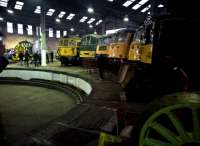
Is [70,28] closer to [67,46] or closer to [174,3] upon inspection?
[67,46]

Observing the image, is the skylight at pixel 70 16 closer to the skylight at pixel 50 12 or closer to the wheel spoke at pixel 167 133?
the skylight at pixel 50 12

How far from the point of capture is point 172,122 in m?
1.84

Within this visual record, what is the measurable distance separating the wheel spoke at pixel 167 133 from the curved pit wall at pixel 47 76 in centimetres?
809

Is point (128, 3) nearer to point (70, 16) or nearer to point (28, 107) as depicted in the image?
point (70, 16)

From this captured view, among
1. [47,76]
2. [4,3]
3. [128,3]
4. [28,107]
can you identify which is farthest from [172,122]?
[4,3]

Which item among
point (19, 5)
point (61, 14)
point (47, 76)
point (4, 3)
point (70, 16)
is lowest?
point (47, 76)

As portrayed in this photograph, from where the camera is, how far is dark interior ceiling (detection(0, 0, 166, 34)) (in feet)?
79.4

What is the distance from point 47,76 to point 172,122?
45.4ft

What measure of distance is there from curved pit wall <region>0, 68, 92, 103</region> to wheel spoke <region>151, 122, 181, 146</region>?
809cm

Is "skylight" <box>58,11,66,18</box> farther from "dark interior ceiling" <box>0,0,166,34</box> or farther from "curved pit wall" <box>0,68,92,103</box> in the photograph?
"curved pit wall" <box>0,68,92,103</box>

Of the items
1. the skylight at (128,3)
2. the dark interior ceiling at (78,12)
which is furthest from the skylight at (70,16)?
the skylight at (128,3)

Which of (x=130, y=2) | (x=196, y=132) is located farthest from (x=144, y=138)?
(x=130, y=2)

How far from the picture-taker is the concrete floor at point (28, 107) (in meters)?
7.30

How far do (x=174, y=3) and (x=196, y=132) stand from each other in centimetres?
340
